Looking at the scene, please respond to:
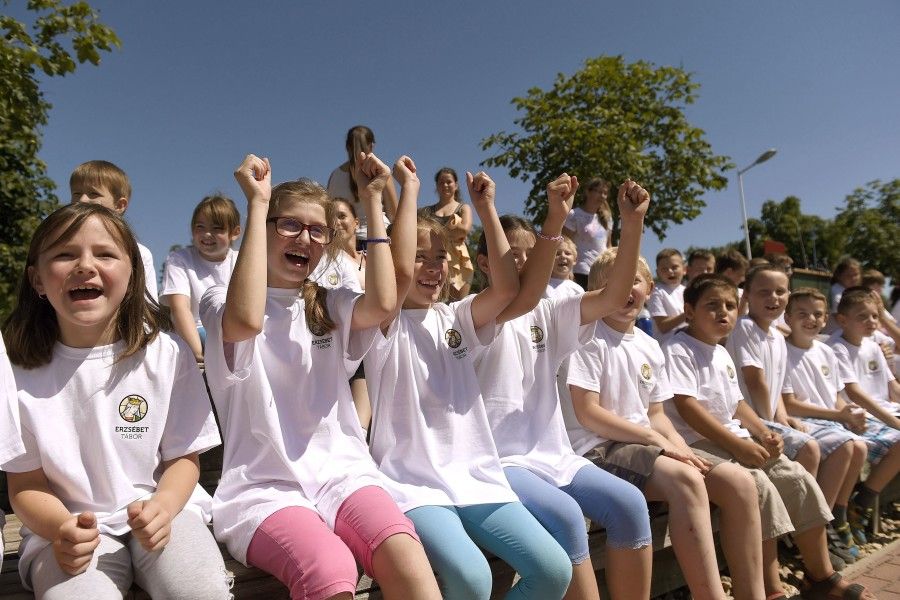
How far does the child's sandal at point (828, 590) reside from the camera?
314cm

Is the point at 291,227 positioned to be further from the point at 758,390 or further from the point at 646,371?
the point at 758,390

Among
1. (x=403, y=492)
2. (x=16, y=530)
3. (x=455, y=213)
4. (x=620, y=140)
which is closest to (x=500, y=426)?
(x=403, y=492)

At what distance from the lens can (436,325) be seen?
2.79 meters

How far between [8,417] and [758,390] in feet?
13.2

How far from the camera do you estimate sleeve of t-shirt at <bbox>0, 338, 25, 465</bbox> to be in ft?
5.83

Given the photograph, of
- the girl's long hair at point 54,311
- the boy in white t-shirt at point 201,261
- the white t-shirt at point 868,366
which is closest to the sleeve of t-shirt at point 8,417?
the girl's long hair at point 54,311

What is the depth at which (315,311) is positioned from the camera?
244cm

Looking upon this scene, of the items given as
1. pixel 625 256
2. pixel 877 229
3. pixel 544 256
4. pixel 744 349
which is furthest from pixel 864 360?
pixel 877 229

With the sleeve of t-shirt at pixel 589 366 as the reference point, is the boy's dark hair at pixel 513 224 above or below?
Result: above

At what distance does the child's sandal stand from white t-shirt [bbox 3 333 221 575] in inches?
118

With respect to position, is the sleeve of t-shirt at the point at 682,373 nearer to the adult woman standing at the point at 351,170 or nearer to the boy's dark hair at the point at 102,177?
the adult woman standing at the point at 351,170

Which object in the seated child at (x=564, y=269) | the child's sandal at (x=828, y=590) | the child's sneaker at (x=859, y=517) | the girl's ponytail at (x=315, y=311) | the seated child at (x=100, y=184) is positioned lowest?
the child's sandal at (x=828, y=590)

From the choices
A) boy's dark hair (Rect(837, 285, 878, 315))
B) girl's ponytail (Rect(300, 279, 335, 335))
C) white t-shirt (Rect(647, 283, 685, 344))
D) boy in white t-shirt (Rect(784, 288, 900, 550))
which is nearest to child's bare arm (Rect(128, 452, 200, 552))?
girl's ponytail (Rect(300, 279, 335, 335))

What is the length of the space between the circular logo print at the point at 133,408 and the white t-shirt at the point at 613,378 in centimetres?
188
